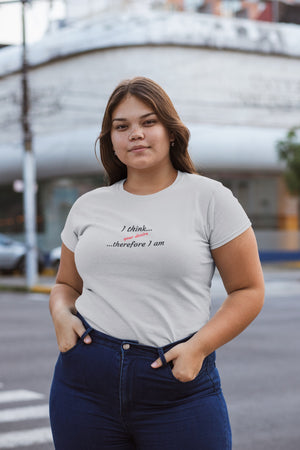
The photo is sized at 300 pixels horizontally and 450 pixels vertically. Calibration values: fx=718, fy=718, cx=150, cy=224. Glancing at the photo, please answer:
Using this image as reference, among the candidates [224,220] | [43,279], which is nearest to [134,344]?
[224,220]

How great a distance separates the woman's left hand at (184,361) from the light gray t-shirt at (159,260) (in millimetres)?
58

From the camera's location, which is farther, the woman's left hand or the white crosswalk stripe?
the white crosswalk stripe

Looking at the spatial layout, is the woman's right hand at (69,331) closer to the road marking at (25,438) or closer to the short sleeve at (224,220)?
the short sleeve at (224,220)

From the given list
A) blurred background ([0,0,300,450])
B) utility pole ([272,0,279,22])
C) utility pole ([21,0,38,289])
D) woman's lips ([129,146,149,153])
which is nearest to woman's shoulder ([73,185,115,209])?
woman's lips ([129,146,149,153])

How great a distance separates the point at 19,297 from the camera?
781 inches

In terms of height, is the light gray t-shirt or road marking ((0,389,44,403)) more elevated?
the light gray t-shirt

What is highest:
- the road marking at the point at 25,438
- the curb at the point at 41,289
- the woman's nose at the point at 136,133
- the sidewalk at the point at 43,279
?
the woman's nose at the point at 136,133

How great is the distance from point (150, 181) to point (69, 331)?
56 centimetres

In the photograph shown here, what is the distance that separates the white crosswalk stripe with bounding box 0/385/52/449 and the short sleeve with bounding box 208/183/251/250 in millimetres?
3715

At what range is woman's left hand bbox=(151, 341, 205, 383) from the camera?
2141 mm

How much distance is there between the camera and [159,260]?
7.16ft

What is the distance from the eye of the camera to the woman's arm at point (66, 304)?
7.61 feet

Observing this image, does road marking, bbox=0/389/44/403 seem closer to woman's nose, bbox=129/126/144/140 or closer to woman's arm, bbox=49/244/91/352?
woman's arm, bbox=49/244/91/352

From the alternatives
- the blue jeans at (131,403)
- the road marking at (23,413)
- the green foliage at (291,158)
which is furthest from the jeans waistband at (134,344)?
the green foliage at (291,158)
